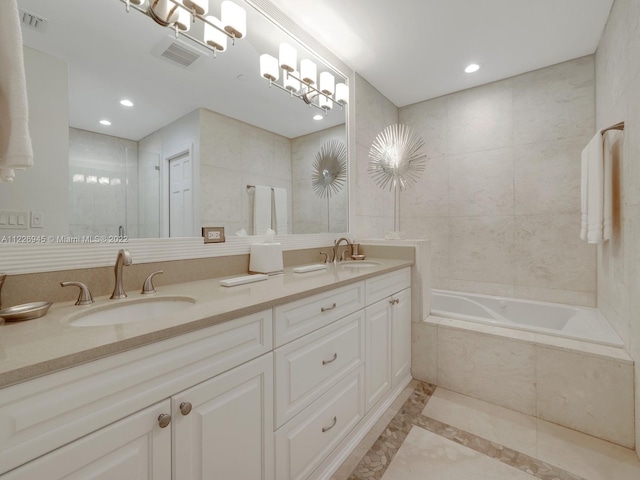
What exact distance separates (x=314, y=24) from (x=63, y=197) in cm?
187

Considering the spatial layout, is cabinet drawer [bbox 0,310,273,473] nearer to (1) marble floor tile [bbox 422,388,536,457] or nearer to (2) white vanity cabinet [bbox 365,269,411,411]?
(2) white vanity cabinet [bbox 365,269,411,411]

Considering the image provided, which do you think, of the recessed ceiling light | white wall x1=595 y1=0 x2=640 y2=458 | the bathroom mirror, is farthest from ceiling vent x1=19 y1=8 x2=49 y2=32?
the recessed ceiling light

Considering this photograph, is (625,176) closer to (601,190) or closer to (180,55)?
(601,190)

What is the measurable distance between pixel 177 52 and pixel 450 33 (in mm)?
1873

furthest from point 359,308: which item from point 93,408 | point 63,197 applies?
point 63,197

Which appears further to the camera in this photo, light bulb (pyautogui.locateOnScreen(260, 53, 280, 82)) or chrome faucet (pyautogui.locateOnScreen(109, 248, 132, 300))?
light bulb (pyautogui.locateOnScreen(260, 53, 280, 82))

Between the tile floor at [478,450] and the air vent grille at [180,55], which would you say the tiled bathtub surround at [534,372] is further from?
the air vent grille at [180,55]

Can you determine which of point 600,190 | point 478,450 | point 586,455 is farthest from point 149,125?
point 586,455

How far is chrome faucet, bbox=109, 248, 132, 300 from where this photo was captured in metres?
1.01

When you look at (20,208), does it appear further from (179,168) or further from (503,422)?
(503,422)

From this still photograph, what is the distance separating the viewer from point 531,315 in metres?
2.45

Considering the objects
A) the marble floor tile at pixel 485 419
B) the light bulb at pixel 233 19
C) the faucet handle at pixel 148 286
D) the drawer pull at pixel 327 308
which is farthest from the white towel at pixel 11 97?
the marble floor tile at pixel 485 419

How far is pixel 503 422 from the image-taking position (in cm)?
163

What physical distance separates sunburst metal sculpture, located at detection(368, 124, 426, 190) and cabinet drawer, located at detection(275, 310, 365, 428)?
5.58ft
